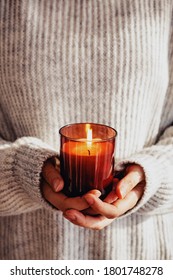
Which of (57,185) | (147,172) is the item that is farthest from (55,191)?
(147,172)

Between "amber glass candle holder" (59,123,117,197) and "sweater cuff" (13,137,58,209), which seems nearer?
"amber glass candle holder" (59,123,117,197)

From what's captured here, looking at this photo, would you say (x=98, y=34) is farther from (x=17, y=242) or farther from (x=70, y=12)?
(x=17, y=242)

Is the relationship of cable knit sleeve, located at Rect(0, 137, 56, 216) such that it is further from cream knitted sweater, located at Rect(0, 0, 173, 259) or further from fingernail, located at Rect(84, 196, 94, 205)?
fingernail, located at Rect(84, 196, 94, 205)

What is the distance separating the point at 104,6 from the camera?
0.80 meters

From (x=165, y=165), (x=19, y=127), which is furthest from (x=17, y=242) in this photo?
(x=165, y=165)

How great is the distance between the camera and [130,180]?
672 mm

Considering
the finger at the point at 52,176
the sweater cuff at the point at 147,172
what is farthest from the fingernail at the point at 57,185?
the sweater cuff at the point at 147,172

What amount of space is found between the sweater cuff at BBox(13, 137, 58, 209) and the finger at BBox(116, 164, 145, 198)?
0.37 ft

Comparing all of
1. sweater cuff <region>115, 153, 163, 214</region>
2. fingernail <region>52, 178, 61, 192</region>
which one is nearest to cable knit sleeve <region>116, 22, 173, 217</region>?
sweater cuff <region>115, 153, 163, 214</region>

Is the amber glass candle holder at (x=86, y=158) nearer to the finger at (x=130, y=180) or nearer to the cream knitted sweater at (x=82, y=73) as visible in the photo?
the finger at (x=130, y=180)

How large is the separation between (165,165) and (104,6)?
0.89 feet

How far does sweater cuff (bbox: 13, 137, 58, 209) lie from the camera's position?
28.0 inches

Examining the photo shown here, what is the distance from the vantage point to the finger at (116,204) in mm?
625

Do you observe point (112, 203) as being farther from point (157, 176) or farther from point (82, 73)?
point (82, 73)
